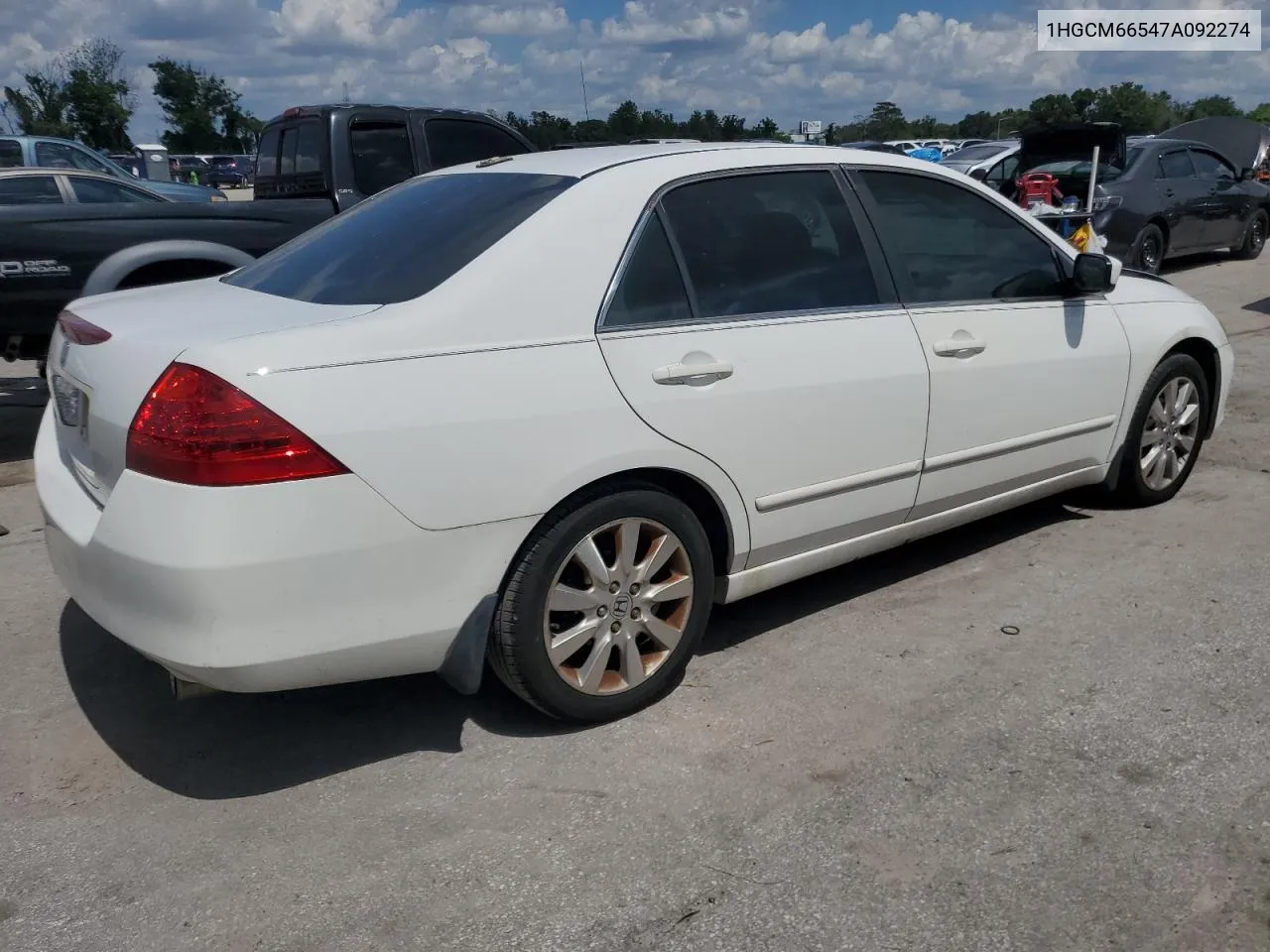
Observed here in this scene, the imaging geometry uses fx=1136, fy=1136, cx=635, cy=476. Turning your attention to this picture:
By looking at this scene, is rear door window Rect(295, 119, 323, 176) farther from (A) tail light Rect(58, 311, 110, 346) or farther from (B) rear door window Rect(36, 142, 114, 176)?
(B) rear door window Rect(36, 142, 114, 176)

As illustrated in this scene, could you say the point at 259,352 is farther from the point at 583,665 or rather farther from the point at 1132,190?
the point at 1132,190

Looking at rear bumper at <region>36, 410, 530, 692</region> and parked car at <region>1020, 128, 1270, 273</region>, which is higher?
parked car at <region>1020, 128, 1270, 273</region>

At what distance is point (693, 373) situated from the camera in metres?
3.28

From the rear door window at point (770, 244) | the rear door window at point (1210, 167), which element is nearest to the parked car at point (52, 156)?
the rear door window at point (770, 244)

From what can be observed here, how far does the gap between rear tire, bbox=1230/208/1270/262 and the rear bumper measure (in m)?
14.2

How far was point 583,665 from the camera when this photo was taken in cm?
325

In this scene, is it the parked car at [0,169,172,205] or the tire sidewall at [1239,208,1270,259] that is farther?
the tire sidewall at [1239,208,1270,259]

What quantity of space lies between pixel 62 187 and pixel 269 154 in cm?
270

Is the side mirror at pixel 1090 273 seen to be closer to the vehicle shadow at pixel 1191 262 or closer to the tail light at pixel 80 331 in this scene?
the tail light at pixel 80 331

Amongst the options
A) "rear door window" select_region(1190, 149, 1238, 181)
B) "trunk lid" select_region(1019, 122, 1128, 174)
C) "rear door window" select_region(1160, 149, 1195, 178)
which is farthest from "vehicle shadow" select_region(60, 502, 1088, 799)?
"rear door window" select_region(1190, 149, 1238, 181)

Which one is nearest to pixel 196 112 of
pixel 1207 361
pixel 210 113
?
pixel 210 113

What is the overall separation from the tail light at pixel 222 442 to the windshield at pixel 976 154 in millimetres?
15612

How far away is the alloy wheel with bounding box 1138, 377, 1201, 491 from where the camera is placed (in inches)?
196

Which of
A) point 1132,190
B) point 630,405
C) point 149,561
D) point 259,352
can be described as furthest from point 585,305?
point 1132,190
